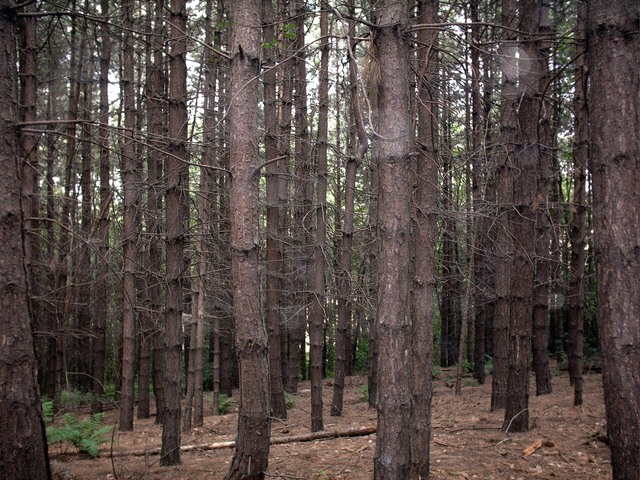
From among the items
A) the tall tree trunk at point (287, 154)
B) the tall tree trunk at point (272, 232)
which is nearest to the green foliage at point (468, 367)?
the tall tree trunk at point (287, 154)

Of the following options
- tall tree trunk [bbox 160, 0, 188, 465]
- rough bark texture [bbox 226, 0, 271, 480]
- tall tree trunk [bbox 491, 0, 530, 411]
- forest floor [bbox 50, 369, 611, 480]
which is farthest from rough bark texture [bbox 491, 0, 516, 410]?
tall tree trunk [bbox 160, 0, 188, 465]

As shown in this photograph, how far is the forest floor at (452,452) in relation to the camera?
6.05 meters

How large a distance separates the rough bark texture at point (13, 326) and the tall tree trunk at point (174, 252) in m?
2.53

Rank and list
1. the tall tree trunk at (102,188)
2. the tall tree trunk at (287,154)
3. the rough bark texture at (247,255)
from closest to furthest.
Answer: the rough bark texture at (247,255) → the tall tree trunk at (102,188) → the tall tree trunk at (287,154)

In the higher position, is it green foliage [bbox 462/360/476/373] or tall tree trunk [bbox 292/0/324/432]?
tall tree trunk [bbox 292/0/324/432]

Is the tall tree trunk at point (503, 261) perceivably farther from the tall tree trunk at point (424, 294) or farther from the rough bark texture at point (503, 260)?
the tall tree trunk at point (424, 294)

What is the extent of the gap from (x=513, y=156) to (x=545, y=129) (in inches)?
174

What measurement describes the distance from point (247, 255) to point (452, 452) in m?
4.53

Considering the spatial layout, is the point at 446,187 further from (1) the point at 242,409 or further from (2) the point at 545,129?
(2) the point at 545,129

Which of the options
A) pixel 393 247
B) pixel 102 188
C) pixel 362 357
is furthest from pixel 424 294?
pixel 362 357

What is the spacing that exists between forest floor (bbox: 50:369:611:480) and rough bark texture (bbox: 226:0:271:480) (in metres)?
0.45

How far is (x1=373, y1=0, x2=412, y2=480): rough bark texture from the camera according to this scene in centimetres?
400

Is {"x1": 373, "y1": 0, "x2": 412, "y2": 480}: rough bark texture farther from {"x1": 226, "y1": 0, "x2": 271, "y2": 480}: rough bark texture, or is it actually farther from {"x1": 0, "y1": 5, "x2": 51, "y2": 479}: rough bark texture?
{"x1": 0, "y1": 5, "x2": 51, "y2": 479}: rough bark texture

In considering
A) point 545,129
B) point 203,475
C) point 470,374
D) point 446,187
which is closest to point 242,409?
point 203,475
